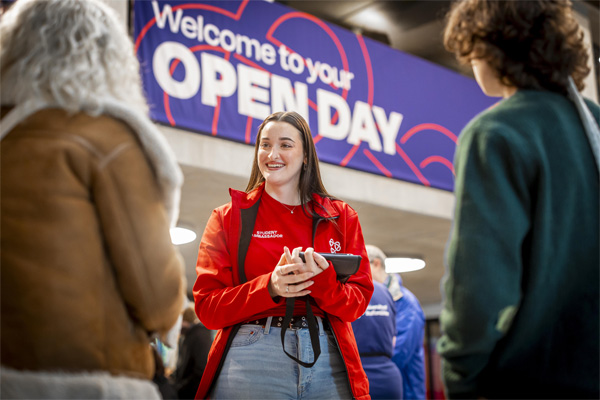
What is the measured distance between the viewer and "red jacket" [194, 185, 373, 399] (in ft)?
6.38

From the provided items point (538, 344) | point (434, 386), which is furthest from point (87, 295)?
point (434, 386)

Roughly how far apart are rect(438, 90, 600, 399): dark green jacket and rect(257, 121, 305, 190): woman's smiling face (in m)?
0.98

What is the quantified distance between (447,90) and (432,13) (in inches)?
78.8

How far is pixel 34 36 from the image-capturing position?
144 cm

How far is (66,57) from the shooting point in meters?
1.42

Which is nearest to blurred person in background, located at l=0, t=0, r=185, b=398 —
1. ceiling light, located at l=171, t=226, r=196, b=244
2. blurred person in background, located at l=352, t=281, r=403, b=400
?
blurred person in background, located at l=352, t=281, r=403, b=400

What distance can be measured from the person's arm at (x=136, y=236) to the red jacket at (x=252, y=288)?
600mm

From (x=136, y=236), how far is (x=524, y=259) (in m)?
0.82

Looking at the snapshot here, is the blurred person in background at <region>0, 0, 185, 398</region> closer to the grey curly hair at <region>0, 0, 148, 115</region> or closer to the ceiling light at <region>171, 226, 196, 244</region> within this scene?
the grey curly hair at <region>0, 0, 148, 115</region>

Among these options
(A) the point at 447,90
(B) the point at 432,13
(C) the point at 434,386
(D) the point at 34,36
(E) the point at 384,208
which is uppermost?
(B) the point at 432,13

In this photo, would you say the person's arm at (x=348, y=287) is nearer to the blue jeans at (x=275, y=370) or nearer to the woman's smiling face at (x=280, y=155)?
the blue jeans at (x=275, y=370)

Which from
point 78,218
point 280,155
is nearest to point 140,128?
point 78,218

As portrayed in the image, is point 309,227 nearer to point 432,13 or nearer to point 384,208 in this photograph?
point 384,208

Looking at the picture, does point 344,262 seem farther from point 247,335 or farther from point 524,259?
point 524,259
